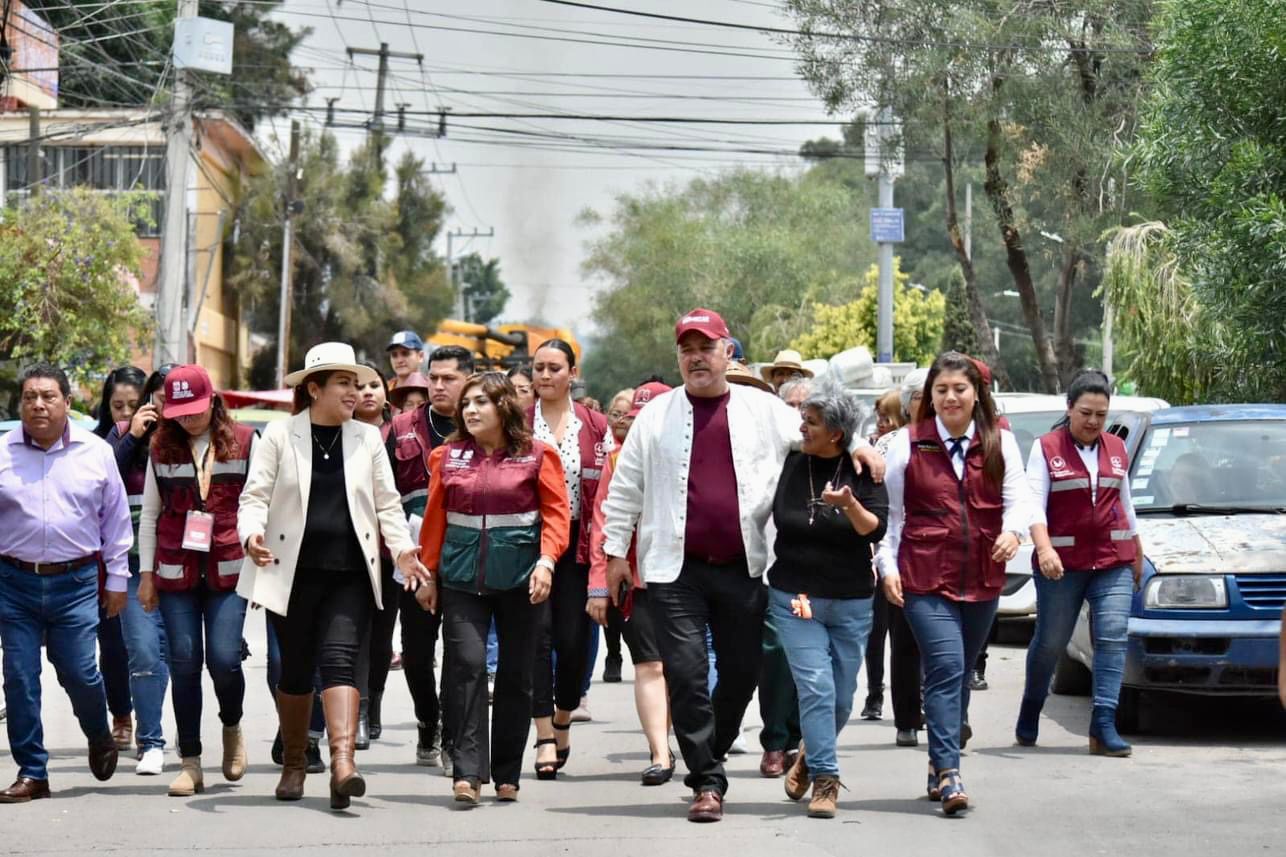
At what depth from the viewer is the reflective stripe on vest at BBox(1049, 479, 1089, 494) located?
9.82 m

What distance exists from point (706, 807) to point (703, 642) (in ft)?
2.24

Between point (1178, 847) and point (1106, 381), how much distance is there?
319 cm

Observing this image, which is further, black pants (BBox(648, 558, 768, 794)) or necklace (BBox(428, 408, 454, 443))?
necklace (BBox(428, 408, 454, 443))

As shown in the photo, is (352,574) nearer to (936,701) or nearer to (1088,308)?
(936,701)

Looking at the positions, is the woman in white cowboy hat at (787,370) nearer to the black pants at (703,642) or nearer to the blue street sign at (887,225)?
the black pants at (703,642)

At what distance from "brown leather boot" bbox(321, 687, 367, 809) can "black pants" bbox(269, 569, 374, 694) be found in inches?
2.9

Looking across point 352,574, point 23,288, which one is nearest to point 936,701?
point 352,574

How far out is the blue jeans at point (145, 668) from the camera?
9.06 metres

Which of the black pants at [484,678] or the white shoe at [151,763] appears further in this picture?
the white shoe at [151,763]

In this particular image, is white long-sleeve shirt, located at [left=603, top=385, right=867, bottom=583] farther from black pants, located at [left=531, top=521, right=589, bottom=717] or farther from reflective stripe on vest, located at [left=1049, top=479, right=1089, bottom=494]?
reflective stripe on vest, located at [left=1049, top=479, right=1089, bottom=494]

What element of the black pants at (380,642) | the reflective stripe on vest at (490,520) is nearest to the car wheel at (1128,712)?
the reflective stripe on vest at (490,520)

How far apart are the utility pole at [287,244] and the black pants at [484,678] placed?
4438 centimetres

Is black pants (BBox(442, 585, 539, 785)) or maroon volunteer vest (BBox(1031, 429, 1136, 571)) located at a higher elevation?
maroon volunteer vest (BBox(1031, 429, 1136, 571))

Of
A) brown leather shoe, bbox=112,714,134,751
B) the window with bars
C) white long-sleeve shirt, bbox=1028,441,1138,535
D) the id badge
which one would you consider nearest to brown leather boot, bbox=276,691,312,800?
the id badge
